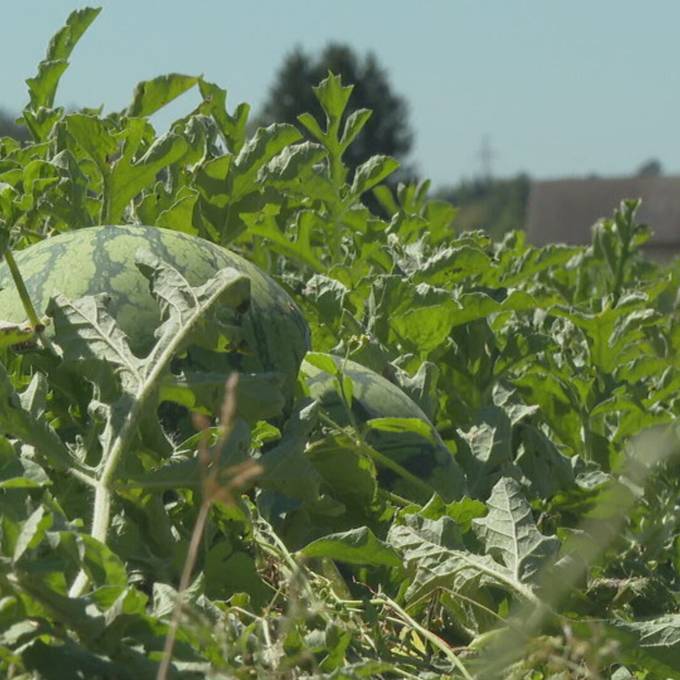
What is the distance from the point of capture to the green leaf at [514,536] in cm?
170

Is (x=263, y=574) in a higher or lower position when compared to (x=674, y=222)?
higher

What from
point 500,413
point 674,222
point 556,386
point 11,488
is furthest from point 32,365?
point 674,222

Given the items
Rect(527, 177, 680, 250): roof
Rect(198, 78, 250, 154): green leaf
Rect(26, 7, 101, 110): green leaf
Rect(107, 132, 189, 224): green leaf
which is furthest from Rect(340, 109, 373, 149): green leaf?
Rect(527, 177, 680, 250): roof

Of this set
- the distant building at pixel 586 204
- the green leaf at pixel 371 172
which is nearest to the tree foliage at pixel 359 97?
the distant building at pixel 586 204

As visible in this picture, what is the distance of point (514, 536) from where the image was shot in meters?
1.73

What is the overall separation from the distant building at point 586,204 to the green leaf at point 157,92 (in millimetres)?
67406

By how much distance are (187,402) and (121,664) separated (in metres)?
0.46

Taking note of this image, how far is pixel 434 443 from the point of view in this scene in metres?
2.22

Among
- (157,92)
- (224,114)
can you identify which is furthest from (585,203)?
(157,92)

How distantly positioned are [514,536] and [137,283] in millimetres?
595

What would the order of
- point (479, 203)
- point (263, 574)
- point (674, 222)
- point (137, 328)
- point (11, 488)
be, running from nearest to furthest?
point (11, 488), point (263, 574), point (137, 328), point (674, 222), point (479, 203)

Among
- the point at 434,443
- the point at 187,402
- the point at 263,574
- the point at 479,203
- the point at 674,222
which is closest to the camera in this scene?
the point at 187,402

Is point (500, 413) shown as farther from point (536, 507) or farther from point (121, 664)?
point (121, 664)

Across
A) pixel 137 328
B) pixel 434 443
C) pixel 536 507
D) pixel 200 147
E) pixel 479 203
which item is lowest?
pixel 479 203
